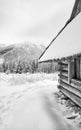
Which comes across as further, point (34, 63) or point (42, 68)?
point (42, 68)

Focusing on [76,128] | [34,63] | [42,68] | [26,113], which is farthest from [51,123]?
[42,68]

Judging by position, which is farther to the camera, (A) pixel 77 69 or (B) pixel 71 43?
(A) pixel 77 69

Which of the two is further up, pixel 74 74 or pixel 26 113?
pixel 74 74

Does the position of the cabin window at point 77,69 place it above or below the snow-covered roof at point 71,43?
below

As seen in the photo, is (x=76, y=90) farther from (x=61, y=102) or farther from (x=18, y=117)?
(x=18, y=117)

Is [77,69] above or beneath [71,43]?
beneath

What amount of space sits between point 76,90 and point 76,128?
1659mm

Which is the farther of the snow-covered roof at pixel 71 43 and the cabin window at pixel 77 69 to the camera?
the cabin window at pixel 77 69

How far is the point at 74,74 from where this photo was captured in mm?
6777

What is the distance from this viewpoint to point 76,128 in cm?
486

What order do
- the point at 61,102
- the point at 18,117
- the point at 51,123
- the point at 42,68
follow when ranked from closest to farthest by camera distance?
the point at 51,123
the point at 18,117
the point at 61,102
the point at 42,68

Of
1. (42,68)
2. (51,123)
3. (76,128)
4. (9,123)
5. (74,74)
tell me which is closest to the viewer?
(76,128)

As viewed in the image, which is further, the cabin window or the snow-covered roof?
the cabin window

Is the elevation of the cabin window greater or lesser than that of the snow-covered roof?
lesser
